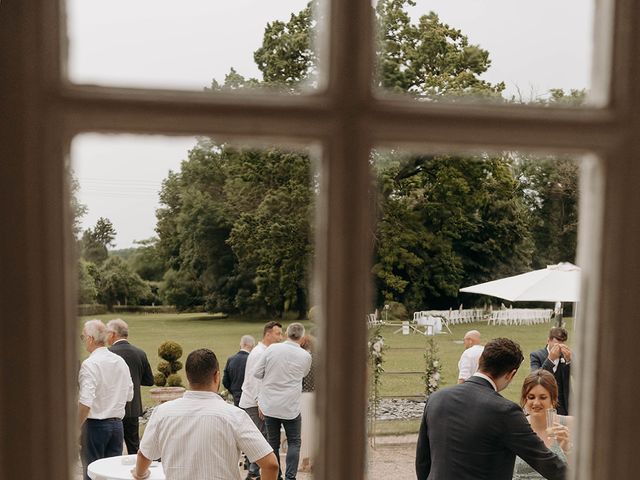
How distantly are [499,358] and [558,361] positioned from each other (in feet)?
2.19

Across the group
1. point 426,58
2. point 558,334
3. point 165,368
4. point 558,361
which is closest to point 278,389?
point 558,361

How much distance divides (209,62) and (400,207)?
0.21 metres

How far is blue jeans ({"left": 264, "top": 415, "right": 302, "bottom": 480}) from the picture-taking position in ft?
4.11

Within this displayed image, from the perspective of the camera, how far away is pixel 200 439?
1776mm

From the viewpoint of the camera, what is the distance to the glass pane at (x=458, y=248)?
628 mm

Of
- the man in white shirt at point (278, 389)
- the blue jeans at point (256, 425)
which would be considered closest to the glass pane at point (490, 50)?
the man in white shirt at point (278, 389)

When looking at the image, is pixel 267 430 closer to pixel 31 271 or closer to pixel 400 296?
pixel 400 296

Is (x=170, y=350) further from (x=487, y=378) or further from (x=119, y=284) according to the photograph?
(x=487, y=378)

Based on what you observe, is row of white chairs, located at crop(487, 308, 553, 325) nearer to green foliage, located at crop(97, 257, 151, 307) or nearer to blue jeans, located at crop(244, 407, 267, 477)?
green foliage, located at crop(97, 257, 151, 307)

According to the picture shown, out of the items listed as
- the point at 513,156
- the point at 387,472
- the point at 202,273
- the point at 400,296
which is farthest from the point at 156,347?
the point at 387,472

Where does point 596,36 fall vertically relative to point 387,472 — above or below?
above

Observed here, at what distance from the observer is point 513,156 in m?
0.66

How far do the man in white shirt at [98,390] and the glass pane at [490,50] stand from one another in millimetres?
326

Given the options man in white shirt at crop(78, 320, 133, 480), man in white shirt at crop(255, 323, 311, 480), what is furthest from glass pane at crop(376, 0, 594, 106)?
man in white shirt at crop(255, 323, 311, 480)
